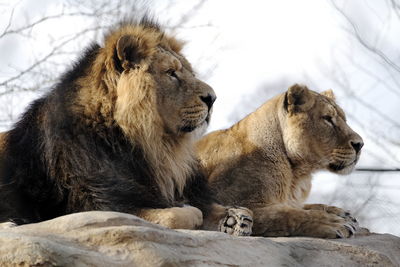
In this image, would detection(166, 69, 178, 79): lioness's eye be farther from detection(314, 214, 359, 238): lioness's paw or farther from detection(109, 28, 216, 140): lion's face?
detection(314, 214, 359, 238): lioness's paw

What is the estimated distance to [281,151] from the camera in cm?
627

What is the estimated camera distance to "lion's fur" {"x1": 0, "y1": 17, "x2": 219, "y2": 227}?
4543 mm

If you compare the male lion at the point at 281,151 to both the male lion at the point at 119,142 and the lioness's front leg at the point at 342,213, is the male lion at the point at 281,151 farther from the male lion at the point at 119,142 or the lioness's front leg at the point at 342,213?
the male lion at the point at 119,142

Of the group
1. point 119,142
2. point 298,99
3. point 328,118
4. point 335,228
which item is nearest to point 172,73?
point 119,142

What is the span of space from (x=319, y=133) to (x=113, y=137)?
2.08 m

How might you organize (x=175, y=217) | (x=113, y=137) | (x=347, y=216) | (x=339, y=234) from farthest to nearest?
(x=347, y=216), (x=339, y=234), (x=113, y=137), (x=175, y=217)

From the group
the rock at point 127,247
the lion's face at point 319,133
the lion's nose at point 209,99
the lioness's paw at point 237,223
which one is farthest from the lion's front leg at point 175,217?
the lion's face at point 319,133

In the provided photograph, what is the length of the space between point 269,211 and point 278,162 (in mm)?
858

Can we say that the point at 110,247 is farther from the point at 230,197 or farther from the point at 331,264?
the point at 230,197

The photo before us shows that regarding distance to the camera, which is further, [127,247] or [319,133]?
[319,133]

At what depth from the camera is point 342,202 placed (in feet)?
28.7

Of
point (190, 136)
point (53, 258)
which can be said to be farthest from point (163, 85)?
point (53, 258)

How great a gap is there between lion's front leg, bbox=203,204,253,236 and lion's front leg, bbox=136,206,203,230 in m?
0.30

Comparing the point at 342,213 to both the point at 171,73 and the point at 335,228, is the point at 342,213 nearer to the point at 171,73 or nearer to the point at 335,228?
the point at 335,228
